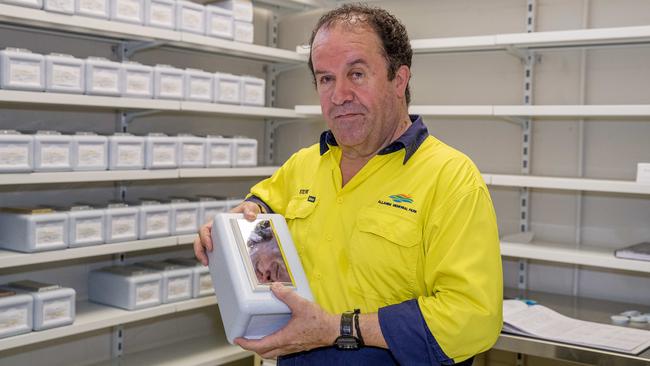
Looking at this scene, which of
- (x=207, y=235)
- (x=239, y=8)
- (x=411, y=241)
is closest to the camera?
(x=411, y=241)

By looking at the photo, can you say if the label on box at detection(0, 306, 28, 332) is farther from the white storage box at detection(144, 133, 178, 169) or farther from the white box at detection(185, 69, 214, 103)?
the white box at detection(185, 69, 214, 103)

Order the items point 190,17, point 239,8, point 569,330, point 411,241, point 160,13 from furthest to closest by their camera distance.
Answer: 1. point 239,8
2. point 190,17
3. point 160,13
4. point 569,330
5. point 411,241

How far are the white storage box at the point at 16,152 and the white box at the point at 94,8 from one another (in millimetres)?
556

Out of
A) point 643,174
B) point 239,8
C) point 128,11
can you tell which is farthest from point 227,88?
point 643,174

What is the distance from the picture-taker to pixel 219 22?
352cm

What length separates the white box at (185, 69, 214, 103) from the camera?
11.1 feet

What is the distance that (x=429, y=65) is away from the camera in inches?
157

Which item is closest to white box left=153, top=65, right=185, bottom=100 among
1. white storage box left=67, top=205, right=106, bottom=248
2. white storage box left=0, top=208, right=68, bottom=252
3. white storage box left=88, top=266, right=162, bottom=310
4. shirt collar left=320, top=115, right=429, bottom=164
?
white storage box left=67, top=205, right=106, bottom=248

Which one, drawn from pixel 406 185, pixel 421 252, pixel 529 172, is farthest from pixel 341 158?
pixel 529 172

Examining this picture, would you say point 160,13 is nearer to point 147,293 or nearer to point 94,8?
point 94,8

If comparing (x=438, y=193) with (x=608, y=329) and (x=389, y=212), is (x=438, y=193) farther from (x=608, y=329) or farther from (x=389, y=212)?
(x=608, y=329)

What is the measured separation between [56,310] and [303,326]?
1826mm

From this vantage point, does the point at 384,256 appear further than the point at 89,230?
No

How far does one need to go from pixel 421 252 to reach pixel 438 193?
0.13m
